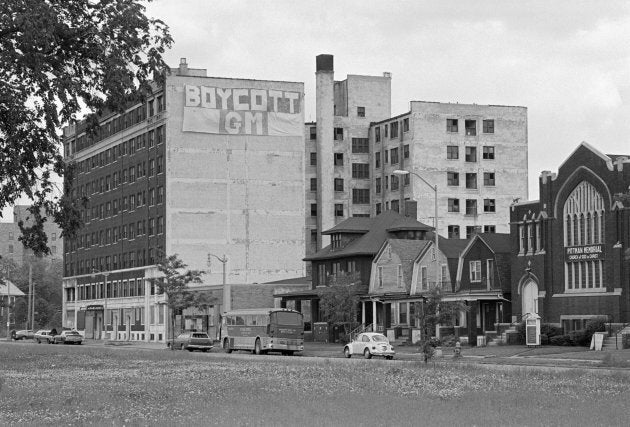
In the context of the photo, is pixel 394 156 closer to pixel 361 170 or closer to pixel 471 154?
pixel 361 170

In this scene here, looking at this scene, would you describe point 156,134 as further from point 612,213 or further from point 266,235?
point 612,213

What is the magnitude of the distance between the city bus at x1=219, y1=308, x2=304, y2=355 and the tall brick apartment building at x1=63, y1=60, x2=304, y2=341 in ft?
119

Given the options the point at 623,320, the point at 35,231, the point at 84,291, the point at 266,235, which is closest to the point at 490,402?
the point at 35,231

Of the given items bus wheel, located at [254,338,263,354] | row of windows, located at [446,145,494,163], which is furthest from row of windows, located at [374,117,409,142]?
bus wheel, located at [254,338,263,354]

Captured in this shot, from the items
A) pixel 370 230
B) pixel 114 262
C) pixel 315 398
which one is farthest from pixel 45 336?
pixel 315 398

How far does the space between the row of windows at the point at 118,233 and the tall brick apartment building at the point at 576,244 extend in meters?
54.2

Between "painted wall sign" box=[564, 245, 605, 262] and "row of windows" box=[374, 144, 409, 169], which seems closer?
"painted wall sign" box=[564, 245, 605, 262]

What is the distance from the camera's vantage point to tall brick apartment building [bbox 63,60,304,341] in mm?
123688

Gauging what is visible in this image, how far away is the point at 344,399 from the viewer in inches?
1109

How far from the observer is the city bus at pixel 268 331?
78.1 m

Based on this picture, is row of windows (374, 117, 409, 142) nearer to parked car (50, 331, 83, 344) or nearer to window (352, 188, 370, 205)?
window (352, 188, 370, 205)

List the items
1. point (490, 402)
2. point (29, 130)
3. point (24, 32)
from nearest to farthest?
point (490, 402) → point (24, 32) → point (29, 130)

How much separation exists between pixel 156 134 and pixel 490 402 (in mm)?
103276

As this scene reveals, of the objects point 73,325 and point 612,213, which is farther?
point 73,325
